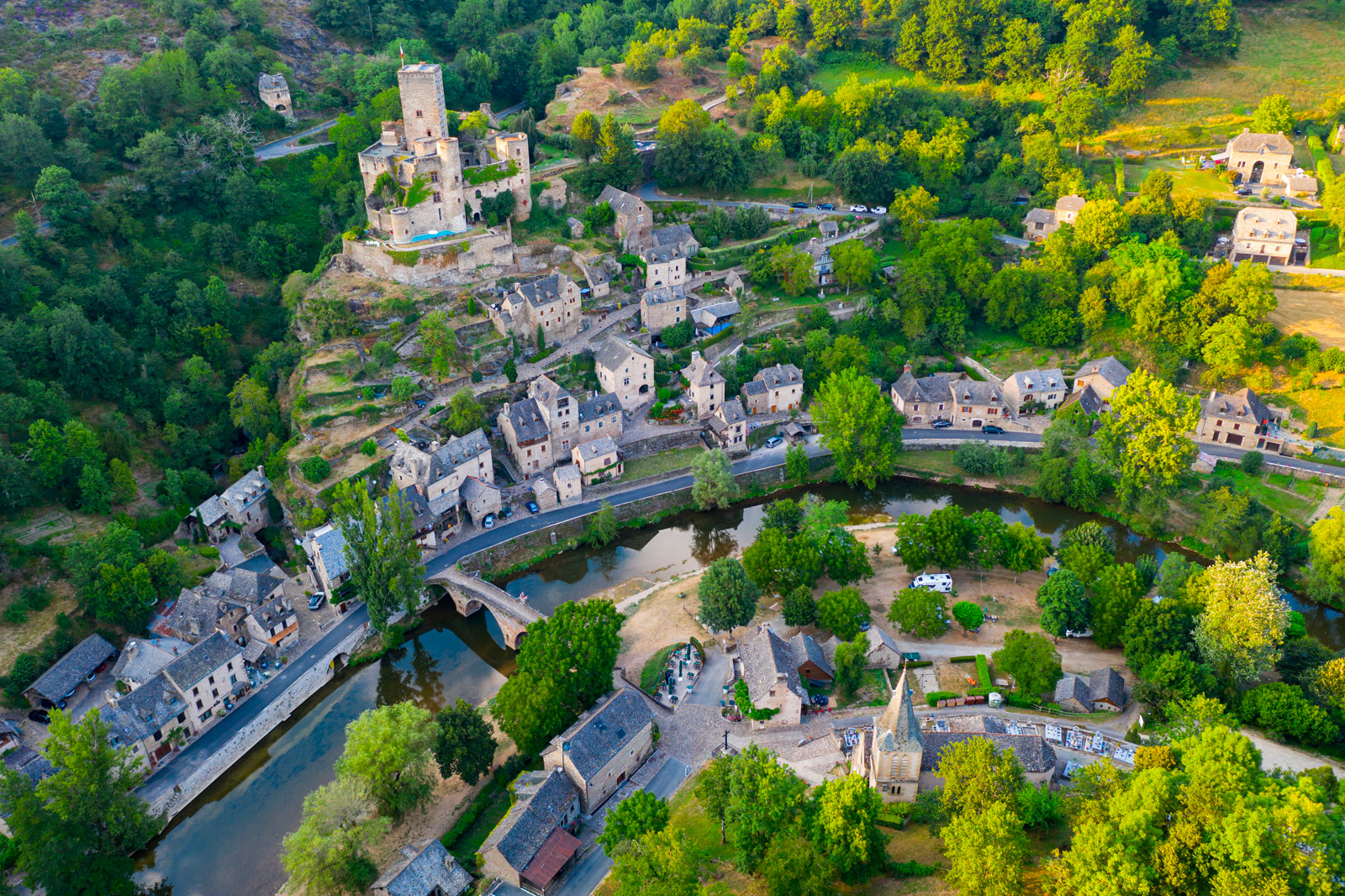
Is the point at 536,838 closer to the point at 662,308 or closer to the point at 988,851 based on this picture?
the point at 988,851

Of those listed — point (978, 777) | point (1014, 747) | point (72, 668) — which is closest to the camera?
point (978, 777)

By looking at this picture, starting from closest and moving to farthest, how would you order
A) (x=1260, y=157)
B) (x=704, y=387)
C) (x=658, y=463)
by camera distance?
(x=658, y=463), (x=704, y=387), (x=1260, y=157)

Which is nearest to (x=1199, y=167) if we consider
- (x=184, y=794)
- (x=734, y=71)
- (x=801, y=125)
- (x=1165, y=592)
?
(x=801, y=125)

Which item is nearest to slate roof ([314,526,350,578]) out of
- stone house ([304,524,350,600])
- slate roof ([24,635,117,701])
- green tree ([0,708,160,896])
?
stone house ([304,524,350,600])

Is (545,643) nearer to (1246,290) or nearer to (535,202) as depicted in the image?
(535,202)

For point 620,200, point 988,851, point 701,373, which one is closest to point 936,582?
point 988,851

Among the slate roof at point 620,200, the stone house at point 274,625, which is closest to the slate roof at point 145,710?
the stone house at point 274,625

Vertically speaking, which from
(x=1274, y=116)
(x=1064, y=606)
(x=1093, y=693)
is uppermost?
(x=1274, y=116)
